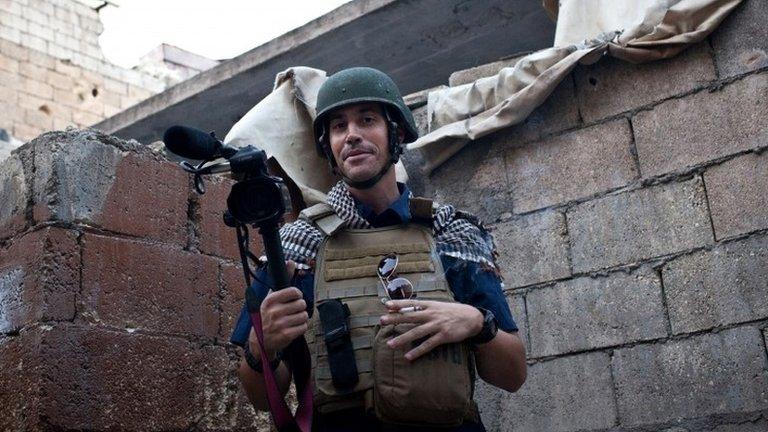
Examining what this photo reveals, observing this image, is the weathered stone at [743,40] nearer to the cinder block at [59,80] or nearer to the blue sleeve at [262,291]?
the blue sleeve at [262,291]

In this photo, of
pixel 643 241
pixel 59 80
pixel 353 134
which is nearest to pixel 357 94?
pixel 353 134

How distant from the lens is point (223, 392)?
3488mm

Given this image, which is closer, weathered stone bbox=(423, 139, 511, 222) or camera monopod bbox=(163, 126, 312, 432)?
camera monopod bbox=(163, 126, 312, 432)

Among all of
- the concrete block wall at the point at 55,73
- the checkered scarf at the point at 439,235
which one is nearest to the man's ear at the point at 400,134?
the checkered scarf at the point at 439,235

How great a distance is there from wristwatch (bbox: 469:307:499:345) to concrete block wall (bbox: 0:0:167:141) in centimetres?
1263

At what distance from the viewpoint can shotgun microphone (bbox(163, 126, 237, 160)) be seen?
207 cm

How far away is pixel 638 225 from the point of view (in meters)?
4.05

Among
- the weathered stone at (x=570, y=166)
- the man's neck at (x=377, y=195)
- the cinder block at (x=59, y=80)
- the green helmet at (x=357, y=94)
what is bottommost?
the man's neck at (x=377, y=195)

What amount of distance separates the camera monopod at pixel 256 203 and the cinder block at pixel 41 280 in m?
1.04

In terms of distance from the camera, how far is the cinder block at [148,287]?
313 centimetres

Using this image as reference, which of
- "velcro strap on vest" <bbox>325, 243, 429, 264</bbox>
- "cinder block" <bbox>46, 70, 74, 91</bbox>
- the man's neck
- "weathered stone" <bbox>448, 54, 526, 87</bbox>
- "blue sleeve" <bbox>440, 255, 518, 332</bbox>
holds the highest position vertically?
"cinder block" <bbox>46, 70, 74, 91</bbox>

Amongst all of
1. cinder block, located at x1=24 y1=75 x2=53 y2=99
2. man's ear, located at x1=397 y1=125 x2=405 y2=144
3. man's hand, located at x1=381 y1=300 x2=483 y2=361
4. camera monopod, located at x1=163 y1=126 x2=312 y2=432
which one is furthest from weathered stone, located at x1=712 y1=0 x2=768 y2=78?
cinder block, located at x1=24 y1=75 x2=53 y2=99

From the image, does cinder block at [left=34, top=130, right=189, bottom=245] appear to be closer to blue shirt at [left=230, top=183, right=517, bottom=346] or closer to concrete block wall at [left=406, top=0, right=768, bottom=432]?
blue shirt at [left=230, top=183, right=517, bottom=346]

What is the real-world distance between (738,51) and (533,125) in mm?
1007
